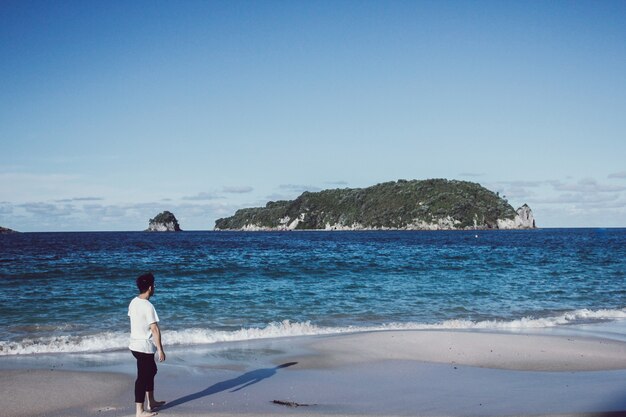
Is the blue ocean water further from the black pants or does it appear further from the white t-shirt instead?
the white t-shirt

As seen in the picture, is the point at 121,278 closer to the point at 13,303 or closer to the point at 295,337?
the point at 13,303

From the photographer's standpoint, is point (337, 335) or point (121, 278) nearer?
point (337, 335)

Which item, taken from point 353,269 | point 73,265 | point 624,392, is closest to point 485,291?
point 353,269

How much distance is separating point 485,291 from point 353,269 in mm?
12095

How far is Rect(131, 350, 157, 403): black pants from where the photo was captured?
26.3 ft

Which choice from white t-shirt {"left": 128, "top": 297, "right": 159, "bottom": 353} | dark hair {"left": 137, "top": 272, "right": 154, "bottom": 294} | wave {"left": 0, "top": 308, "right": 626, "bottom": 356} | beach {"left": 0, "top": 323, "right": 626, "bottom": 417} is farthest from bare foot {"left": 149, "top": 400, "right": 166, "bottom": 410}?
wave {"left": 0, "top": 308, "right": 626, "bottom": 356}

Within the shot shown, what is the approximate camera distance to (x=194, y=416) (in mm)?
7922

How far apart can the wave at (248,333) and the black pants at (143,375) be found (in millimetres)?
5825

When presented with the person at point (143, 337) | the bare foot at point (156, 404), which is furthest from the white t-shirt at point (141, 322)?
the bare foot at point (156, 404)

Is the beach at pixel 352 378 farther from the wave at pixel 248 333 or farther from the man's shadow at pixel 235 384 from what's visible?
the wave at pixel 248 333

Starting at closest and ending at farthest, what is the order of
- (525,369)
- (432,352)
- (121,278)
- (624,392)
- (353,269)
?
1. (624,392)
2. (525,369)
3. (432,352)
4. (121,278)
5. (353,269)

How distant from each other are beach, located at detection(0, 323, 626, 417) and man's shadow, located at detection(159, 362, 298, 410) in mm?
20

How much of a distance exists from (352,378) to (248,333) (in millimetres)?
5648

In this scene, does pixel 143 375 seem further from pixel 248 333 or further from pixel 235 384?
pixel 248 333
